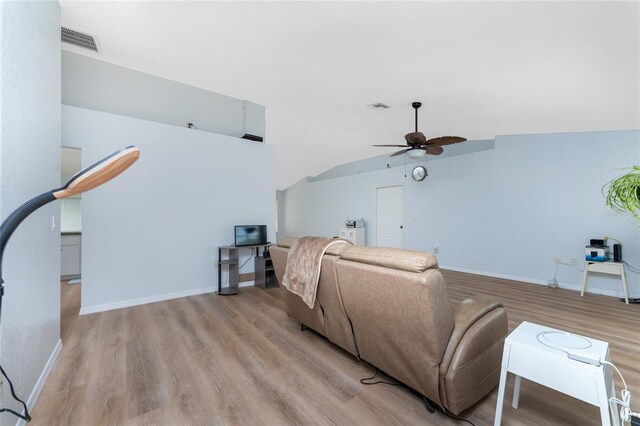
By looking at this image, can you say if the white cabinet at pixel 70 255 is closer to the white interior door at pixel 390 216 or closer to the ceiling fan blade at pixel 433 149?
the ceiling fan blade at pixel 433 149

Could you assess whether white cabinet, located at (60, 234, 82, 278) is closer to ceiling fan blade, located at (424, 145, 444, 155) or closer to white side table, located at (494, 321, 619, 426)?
ceiling fan blade, located at (424, 145, 444, 155)

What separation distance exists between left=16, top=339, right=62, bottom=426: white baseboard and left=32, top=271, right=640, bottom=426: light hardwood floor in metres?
0.04

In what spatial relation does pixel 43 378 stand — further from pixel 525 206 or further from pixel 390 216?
pixel 390 216

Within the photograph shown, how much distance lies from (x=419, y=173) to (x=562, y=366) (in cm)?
546

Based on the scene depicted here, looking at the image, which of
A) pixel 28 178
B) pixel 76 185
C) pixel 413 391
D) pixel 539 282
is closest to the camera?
pixel 76 185

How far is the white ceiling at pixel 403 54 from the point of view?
212 centimetres

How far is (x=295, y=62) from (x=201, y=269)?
3057 mm

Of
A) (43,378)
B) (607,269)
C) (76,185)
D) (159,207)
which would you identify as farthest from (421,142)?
(43,378)

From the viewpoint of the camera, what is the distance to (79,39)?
300cm

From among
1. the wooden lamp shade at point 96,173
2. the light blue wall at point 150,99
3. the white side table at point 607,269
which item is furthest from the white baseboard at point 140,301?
the white side table at point 607,269

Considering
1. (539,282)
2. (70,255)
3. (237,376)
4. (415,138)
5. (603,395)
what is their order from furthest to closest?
(70,255) → (539,282) → (415,138) → (237,376) → (603,395)

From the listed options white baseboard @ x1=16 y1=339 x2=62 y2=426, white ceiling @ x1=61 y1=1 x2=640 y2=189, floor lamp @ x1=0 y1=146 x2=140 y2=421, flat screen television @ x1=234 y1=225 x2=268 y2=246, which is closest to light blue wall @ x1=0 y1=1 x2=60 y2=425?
white baseboard @ x1=16 y1=339 x2=62 y2=426

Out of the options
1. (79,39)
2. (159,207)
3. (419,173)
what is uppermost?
(79,39)

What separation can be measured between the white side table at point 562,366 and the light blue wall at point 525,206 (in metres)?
4.02
